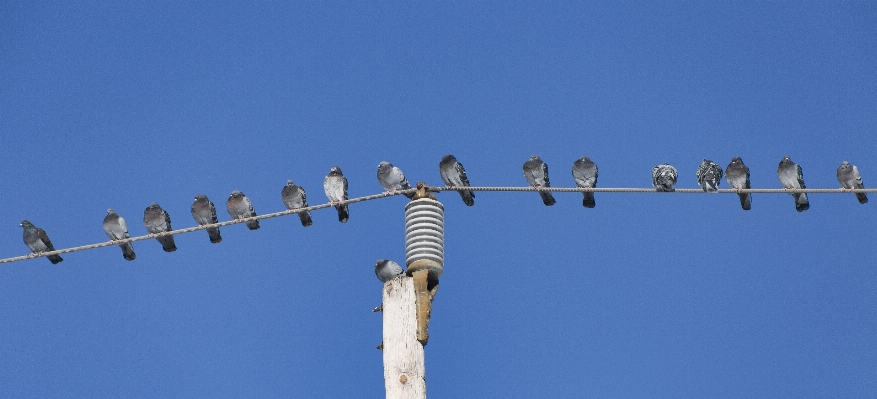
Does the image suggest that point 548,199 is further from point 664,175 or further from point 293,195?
point 293,195

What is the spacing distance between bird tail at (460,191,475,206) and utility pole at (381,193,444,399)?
2.35m

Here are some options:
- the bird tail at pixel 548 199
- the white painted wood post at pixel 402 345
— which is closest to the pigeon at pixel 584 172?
the bird tail at pixel 548 199

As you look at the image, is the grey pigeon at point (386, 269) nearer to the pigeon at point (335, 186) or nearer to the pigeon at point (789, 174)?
the pigeon at point (335, 186)

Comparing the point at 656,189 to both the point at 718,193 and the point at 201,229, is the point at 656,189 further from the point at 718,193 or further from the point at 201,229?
the point at 201,229

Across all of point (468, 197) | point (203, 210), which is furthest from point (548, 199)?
point (203, 210)

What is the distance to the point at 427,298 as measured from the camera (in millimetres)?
9391

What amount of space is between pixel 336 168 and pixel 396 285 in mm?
7408

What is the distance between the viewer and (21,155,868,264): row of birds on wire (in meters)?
13.7

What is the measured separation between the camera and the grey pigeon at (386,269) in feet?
32.8

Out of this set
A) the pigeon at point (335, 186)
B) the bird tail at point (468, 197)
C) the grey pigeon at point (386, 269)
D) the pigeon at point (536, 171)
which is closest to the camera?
the grey pigeon at point (386, 269)

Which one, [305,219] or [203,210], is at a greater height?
[203,210]

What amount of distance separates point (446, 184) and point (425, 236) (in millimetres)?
6194

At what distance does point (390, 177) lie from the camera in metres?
14.4

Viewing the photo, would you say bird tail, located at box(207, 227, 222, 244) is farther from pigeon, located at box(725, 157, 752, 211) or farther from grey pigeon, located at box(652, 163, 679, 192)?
pigeon, located at box(725, 157, 752, 211)
